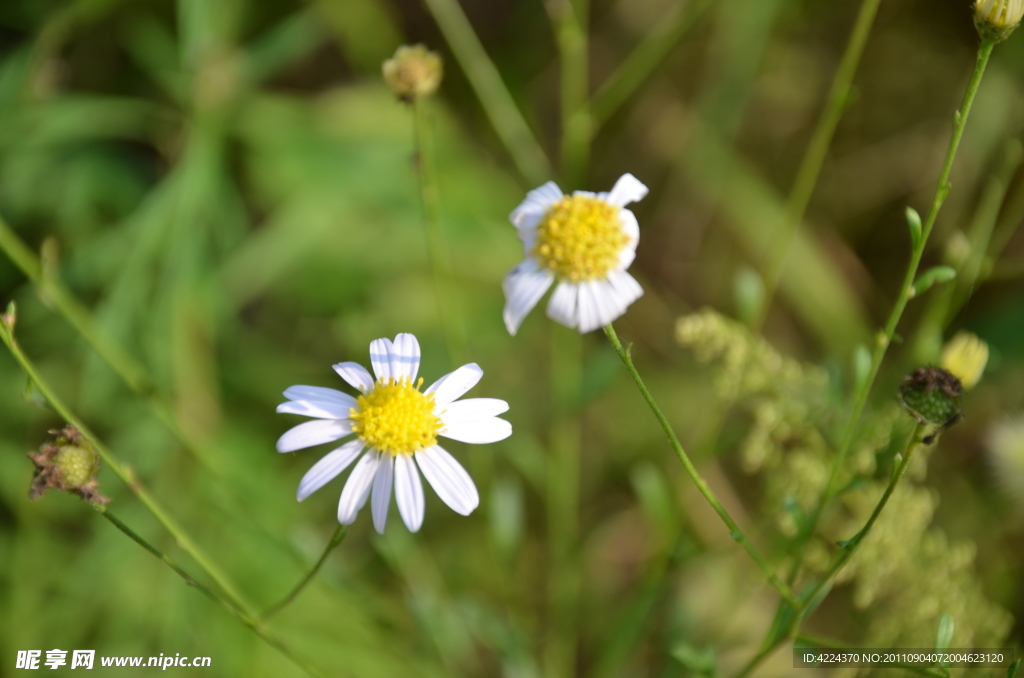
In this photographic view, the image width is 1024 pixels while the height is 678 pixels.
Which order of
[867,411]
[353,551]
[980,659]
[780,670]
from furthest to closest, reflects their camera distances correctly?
[353,551] → [780,670] → [867,411] → [980,659]

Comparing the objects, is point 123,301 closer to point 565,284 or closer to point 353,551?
point 353,551

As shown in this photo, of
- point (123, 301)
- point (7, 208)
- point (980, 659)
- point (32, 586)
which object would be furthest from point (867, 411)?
point (7, 208)

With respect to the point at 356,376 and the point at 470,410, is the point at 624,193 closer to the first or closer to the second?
the point at 470,410

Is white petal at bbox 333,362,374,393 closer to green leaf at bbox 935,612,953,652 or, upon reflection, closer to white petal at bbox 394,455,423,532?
white petal at bbox 394,455,423,532

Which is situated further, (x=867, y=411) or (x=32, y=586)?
(x=32, y=586)

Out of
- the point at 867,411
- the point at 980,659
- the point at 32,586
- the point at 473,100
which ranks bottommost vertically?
the point at 980,659

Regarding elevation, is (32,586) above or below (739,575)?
above

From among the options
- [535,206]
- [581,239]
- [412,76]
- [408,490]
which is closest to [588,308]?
[581,239]
